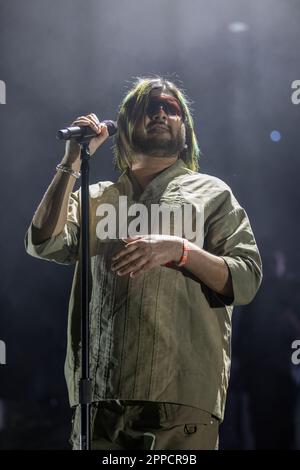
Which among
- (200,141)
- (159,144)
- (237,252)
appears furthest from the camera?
(200,141)

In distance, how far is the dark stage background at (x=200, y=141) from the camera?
284cm

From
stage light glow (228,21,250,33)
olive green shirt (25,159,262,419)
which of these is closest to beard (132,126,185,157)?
olive green shirt (25,159,262,419)

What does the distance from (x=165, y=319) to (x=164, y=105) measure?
71cm

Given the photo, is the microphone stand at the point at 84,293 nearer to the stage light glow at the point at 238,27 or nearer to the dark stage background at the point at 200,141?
the dark stage background at the point at 200,141

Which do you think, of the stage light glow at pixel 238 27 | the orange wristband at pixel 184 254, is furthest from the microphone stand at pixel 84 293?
the stage light glow at pixel 238 27

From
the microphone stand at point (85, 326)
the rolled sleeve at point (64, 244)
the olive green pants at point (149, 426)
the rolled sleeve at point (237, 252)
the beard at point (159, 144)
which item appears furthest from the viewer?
the beard at point (159, 144)

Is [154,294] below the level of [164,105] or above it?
below

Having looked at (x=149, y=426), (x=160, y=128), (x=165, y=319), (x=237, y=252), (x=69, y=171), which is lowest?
(x=149, y=426)

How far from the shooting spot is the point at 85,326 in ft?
5.51

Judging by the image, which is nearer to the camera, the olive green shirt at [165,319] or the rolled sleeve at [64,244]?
the olive green shirt at [165,319]

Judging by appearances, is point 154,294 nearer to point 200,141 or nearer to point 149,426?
point 149,426

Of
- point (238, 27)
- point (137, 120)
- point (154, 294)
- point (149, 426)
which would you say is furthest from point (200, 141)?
point (149, 426)

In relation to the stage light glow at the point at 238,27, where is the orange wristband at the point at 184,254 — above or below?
below

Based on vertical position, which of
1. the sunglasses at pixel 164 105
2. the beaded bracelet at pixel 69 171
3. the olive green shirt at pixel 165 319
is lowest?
the olive green shirt at pixel 165 319
